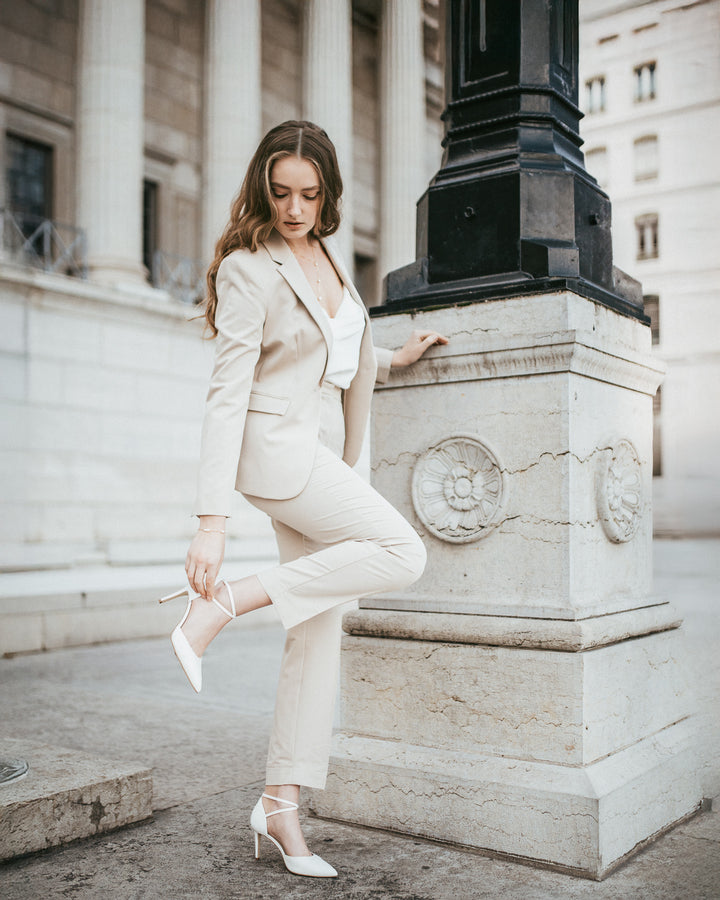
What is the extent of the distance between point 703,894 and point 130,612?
23.9 feet

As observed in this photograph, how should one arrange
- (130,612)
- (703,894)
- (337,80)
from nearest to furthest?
(703,894) → (130,612) → (337,80)

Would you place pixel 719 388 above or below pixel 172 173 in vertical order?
below

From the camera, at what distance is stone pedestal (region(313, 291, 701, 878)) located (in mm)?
3193

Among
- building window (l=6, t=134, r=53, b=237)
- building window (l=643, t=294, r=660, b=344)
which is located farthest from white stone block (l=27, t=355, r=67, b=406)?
building window (l=643, t=294, r=660, b=344)

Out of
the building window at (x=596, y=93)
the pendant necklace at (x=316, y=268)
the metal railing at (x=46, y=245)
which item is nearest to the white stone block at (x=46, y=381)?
the metal railing at (x=46, y=245)

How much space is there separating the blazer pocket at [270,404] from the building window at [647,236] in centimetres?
3854

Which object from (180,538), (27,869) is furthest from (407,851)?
(180,538)

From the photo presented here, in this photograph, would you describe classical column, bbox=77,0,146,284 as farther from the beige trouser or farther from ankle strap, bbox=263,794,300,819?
ankle strap, bbox=263,794,300,819

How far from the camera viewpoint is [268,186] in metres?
3.07

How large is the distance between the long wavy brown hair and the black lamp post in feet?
2.28

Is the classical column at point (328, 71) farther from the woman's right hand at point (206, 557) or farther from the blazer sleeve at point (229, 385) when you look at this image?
the woman's right hand at point (206, 557)

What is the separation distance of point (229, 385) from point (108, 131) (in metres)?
16.4

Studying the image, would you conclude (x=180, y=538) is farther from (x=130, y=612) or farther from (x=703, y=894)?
(x=703, y=894)

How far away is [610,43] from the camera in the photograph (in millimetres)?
39562
